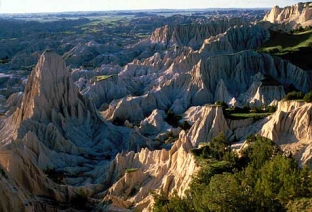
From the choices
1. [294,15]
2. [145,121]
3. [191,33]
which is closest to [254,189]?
[145,121]

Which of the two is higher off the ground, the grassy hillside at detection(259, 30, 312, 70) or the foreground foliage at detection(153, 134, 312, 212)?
the foreground foliage at detection(153, 134, 312, 212)

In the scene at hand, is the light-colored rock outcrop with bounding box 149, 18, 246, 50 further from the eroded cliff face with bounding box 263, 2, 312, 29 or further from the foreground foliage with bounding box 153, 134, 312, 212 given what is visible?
the foreground foliage with bounding box 153, 134, 312, 212

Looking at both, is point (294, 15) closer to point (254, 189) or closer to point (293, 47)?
point (293, 47)

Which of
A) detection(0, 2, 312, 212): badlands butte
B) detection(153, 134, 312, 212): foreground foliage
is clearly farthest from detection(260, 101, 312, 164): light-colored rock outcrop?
detection(153, 134, 312, 212): foreground foliage

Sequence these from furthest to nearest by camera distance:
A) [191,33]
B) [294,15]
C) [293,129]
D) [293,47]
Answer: [191,33] → [294,15] → [293,47] → [293,129]

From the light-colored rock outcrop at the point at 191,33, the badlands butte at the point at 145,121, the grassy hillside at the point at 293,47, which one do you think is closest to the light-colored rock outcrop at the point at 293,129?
the badlands butte at the point at 145,121

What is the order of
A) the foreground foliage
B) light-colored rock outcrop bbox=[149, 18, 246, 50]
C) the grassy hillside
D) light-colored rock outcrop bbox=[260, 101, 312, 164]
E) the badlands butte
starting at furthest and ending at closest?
light-colored rock outcrop bbox=[149, 18, 246, 50] → the grassy hillside → light-colored rock outcrop bbox=[260, 101, 312, 164] → the badlands butte → the foreground foliage

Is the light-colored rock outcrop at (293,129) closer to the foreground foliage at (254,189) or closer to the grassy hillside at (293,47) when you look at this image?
the foreground foliage at (254,189)

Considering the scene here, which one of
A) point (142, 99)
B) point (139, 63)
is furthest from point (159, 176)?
point (139, 63)
